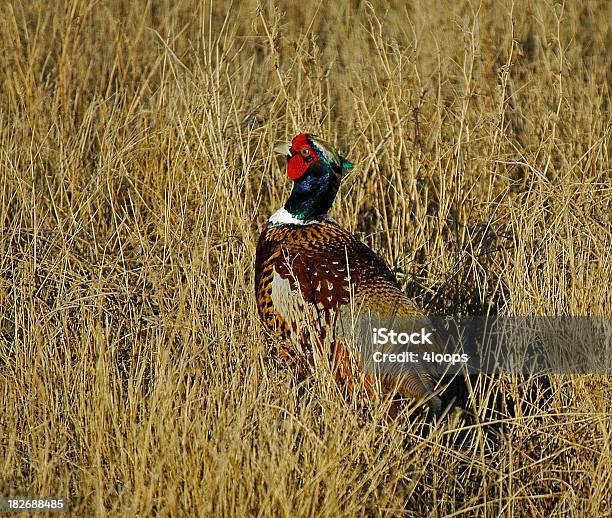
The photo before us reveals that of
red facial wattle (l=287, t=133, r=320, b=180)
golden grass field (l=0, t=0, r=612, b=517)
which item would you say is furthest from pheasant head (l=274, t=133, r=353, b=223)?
golden grass field (l=0, t=0, r=612, b=517)

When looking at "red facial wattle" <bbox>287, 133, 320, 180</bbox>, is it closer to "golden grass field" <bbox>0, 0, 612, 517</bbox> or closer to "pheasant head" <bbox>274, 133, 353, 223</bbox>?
"pheasant head" <bbox>274, 133, 353, 223</bbox>

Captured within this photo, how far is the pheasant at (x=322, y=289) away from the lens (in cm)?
327

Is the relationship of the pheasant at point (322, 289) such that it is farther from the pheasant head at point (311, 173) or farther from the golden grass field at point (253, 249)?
the golden grass field at point (253, 249)

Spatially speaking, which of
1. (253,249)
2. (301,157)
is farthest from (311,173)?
(253,249)

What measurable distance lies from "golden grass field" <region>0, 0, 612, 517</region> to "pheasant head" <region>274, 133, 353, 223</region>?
0.39 m

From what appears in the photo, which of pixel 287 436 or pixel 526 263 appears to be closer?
pixel 287 436

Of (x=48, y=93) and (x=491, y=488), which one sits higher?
(x=48, y=93)

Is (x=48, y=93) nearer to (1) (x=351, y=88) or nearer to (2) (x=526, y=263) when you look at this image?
(1) (x=351, y=88)

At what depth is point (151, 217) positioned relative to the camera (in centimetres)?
453

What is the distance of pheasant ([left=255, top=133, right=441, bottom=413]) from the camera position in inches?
129

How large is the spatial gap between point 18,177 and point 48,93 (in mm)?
923

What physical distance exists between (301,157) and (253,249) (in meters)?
0.51

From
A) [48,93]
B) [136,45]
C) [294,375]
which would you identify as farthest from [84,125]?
[294,375]

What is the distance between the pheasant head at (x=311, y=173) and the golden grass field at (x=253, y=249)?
1.28ft
